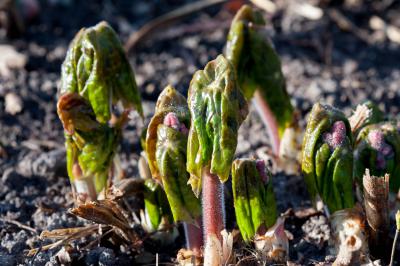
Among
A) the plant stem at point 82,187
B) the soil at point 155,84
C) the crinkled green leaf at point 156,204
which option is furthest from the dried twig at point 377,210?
the plant stem at point 82,187

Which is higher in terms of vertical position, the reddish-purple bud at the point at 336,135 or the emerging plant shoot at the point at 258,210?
the reddish-purple bud at the point at 336,135

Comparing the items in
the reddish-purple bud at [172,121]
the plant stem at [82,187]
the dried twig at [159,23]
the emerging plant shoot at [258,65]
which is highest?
the dried twig at [159,23]

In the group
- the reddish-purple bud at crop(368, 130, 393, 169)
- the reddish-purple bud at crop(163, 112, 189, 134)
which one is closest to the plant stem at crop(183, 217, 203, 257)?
the reddish-purple bud at crop(163, 112, 189, 134)

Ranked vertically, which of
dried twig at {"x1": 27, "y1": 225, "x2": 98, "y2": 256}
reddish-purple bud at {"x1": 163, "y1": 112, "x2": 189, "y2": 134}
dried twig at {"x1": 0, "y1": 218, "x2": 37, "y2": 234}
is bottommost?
dried twig at {"x1": 27, "y1": 225, "x2": 98, "y2": 256}

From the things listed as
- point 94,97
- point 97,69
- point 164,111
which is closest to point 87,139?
point 94,97

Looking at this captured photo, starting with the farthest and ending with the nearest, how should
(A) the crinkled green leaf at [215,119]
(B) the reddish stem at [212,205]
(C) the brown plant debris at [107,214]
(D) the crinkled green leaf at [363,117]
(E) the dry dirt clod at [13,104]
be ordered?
(E) the dry dirt clod at [13,104]
(D) the crinkled green leaf at [363,117]
(C) the brown plant debris at [107,214]
(B) the reddish stem at [212,205]
(A) the crinkled green leaf at [215,119]

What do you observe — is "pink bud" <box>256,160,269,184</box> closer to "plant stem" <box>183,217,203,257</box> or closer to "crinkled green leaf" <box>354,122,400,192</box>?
"plant stem" <box>183,217,203,257</box>

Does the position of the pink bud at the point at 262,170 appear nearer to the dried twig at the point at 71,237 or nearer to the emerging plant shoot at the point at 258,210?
the emerging plant shoot at the point at 258,210
